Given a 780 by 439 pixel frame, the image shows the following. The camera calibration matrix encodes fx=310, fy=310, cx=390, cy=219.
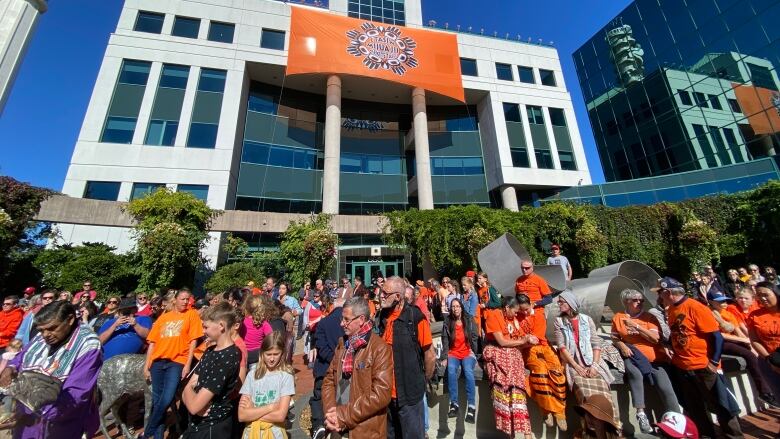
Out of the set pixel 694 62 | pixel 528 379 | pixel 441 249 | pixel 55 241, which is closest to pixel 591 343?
pixel 528 379

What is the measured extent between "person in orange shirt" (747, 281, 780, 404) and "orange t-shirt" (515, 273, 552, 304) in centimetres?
244

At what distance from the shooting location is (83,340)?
2.63m

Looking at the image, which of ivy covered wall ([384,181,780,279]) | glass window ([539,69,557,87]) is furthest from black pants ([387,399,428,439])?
glass window ([539,69,557,87])

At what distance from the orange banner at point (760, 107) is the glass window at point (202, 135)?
38033 mm

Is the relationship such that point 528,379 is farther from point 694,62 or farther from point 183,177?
point 694,62

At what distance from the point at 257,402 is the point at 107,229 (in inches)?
853

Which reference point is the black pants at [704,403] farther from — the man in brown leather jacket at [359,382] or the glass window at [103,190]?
the glass window at [103,190]

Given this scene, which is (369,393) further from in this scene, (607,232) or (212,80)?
(212,80)

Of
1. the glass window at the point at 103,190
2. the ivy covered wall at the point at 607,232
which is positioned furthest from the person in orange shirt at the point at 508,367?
the glass window at the point at 103,190

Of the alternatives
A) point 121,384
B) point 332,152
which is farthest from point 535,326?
point 332,152

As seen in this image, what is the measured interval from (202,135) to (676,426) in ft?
84.8

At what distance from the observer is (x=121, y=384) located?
460 cm

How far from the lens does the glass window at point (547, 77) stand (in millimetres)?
29866

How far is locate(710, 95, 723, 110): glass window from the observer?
946 inches
